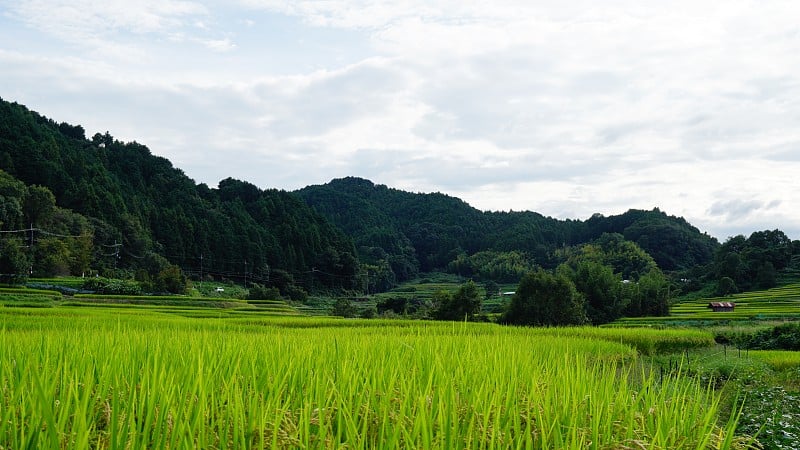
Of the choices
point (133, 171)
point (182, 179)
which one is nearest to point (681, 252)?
point (182, 179)

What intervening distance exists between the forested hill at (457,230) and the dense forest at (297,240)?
0.30 m

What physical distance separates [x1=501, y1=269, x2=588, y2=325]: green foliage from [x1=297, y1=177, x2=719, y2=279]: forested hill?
59.8m

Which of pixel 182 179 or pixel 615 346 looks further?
pixel 182 179

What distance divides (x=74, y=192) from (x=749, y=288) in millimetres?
69717

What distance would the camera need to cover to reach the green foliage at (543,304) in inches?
1471

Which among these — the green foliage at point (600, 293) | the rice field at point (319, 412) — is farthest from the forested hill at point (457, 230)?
the rice field at point (319, 412)

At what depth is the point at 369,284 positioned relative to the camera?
3489 inches

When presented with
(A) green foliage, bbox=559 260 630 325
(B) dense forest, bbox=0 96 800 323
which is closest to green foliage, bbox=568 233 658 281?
(B) dense forest, bbox=0 96 800 323

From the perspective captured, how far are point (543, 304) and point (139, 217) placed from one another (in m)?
53.5

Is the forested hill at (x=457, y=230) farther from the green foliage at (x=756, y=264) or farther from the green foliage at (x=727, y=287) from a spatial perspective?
the green foliage at (x=727, y=287)

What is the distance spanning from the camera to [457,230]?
11850 cm

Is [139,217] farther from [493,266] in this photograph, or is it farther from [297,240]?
[493,266]

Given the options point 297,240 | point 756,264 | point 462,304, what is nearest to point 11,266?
point 462,304

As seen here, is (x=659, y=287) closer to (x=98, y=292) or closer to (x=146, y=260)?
(x=98, y=292)
